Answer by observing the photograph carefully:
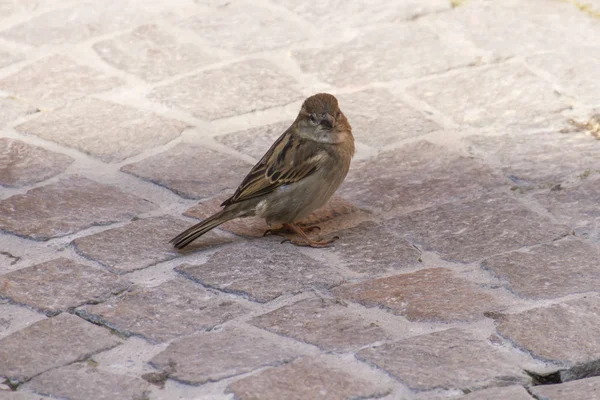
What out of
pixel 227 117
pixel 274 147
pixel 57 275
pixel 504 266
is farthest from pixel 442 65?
pixel 57 275

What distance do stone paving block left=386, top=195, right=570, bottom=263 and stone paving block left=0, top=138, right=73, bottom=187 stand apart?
1791 mm

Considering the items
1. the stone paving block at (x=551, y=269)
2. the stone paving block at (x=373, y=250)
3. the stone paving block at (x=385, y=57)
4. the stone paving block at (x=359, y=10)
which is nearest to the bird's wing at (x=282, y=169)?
the stone paving block at (x=373, y=250)

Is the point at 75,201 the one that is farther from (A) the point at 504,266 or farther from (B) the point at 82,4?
(B) the point at 82,4

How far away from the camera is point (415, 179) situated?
16.0 ft

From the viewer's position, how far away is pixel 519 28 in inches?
254

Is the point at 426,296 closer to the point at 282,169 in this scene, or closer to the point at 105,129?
the point at 282,169

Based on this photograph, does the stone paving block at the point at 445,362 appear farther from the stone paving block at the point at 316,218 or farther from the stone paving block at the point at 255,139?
the stone paving block at the point at 255,139

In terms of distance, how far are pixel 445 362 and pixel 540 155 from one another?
1985mm

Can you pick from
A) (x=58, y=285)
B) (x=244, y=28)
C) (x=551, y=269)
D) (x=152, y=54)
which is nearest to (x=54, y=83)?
(x=152, y=54)

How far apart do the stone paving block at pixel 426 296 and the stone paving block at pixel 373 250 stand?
13 centimetres

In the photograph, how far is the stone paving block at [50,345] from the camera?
133 inches

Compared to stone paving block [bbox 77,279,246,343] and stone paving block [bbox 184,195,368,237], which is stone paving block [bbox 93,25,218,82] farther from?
stone paving block [bbox 77,279,246,343]

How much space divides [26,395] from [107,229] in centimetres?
138

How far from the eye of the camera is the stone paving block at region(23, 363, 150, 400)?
3180 mm
